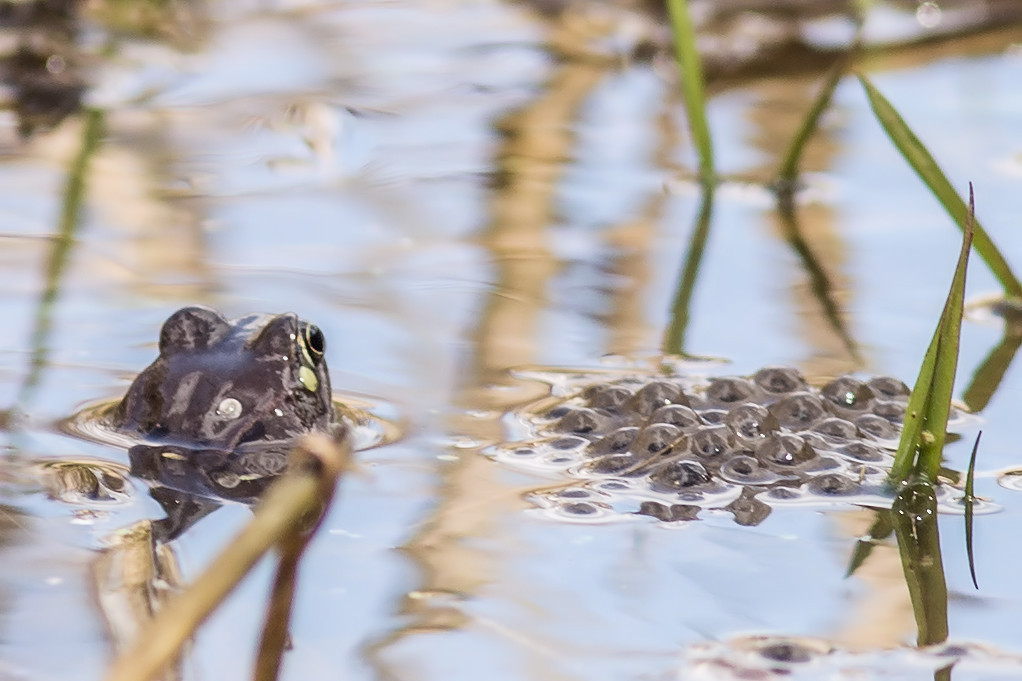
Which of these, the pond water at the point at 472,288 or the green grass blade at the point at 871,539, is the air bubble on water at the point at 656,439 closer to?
the pond water at the point at 472,288

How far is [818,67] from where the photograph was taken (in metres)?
7.00

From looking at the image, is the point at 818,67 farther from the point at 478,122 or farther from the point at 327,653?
the point at 327,653

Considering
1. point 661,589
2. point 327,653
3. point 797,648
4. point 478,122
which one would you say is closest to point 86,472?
point 327,653

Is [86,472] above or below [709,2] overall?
below

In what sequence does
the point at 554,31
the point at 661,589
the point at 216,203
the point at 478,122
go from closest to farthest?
the point at 661,589
the point at 216,203
the point at 478,122
the point at 554,31

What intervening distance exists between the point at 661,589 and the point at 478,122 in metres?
3.66

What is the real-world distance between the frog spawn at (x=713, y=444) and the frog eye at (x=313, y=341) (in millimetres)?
477

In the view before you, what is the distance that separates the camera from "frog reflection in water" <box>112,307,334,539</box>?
3.31m

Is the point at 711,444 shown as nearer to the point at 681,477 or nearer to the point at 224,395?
the point at 681,477

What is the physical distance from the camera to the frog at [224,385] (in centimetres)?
332

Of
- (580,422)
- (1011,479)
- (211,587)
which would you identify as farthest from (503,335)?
(211,587)

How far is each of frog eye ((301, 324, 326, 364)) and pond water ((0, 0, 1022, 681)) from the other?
28 centimetres

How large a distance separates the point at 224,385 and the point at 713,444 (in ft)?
3.66

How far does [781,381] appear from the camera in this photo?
139 inches
